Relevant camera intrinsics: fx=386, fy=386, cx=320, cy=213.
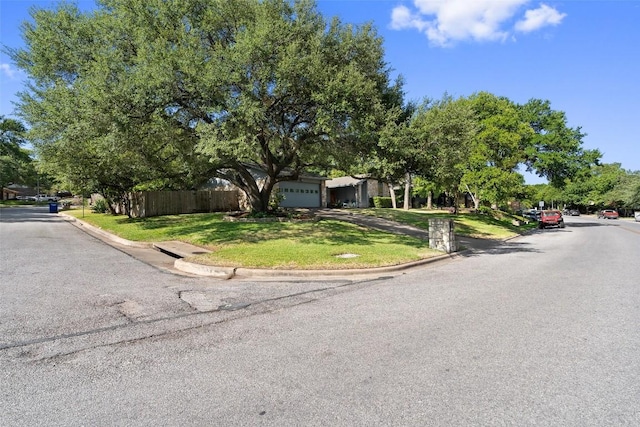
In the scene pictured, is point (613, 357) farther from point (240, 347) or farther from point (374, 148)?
point (374, 148)

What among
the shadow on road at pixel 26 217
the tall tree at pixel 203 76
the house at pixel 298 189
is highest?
the tall tree at pixel 203 76

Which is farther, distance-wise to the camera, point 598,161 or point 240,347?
point 598,161

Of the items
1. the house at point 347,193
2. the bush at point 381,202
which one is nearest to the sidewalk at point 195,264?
the house at point 347,193

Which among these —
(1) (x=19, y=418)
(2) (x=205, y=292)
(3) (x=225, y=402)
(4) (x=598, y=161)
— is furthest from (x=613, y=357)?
(4) (x=598, y=161)

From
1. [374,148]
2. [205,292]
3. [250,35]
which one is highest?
[250,35]

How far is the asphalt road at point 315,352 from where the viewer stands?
3342 mm

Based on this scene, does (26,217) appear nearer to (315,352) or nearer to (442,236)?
(442,236)

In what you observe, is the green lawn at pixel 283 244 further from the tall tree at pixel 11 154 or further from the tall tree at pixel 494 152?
the tall tree at pixel 11 154

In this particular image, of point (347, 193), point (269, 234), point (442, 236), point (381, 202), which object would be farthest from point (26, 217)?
point (381, 202)

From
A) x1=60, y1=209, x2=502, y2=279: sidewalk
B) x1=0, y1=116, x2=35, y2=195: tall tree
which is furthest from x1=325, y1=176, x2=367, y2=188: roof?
x1=0, y1=116, x2=35, y2=195: tall tree

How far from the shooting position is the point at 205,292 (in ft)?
26.0

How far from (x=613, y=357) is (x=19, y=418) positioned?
606 cm

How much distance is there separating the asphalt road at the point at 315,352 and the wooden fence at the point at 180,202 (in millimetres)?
19007

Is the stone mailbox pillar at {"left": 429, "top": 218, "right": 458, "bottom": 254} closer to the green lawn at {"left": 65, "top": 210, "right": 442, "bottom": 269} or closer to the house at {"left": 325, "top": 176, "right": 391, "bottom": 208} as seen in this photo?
the green lawn at {"left": 65, "top": 210, "right": 442, "bottom": 269}
